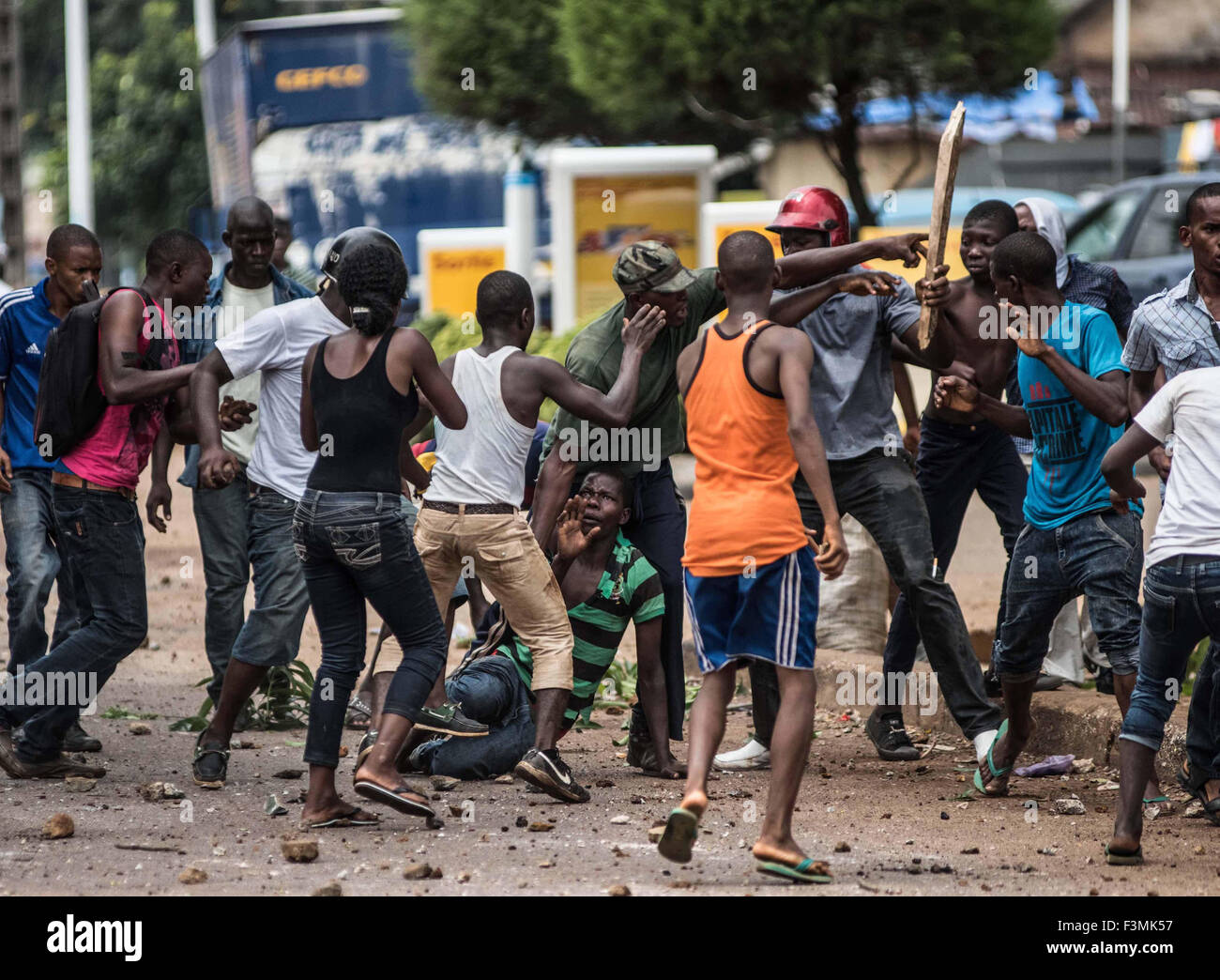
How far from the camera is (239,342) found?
5.87 meters

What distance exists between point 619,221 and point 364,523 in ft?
40.3

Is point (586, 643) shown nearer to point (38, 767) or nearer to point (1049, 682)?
point (38, 767)

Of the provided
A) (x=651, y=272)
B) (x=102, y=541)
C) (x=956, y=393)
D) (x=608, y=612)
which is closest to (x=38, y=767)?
(x=102, y=541)

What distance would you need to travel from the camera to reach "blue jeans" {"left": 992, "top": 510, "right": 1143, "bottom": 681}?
17.9 ft

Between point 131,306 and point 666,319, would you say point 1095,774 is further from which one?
point 131,306

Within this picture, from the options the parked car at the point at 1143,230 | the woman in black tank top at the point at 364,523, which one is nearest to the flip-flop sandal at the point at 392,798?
the woman in black tank top at the point at 364,523

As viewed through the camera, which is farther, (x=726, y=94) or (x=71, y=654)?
(x=726, y=94)

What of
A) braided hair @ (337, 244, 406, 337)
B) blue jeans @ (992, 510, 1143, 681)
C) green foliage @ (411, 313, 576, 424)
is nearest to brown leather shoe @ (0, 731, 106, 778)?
braided hair @ (337, 244, 406, 337)

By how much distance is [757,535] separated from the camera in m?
4.73

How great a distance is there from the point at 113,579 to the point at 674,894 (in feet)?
8.45

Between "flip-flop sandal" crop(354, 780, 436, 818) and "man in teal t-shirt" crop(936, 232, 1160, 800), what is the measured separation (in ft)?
6.27

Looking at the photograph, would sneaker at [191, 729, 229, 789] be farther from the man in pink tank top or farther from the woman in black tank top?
the woman in black tank top

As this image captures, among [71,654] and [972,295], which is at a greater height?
[972,295]
